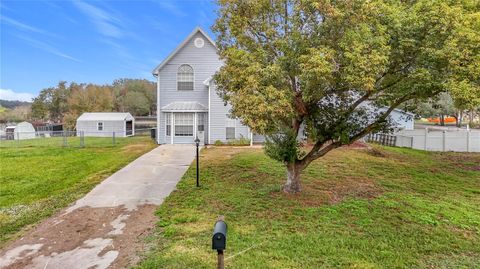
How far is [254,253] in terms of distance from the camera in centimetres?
495

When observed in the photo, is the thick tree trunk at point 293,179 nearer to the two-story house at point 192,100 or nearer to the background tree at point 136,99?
the two-story house at point 192,100

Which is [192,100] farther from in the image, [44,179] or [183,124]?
[44,179]

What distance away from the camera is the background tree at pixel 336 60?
5.84m

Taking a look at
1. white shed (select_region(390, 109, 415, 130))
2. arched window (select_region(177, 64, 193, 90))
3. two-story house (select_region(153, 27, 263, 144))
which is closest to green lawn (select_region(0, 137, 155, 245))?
two-story house (select_region(153, 27, 263, 144))

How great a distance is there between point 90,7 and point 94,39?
1110 cm

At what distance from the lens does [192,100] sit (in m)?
20.1

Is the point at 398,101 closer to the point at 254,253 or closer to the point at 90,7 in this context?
the point at 254,253

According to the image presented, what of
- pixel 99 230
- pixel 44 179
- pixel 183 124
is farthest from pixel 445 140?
pixel 44 179

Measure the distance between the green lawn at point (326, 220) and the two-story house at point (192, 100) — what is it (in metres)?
7.98

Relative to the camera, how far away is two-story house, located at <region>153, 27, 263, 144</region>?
19438 mm

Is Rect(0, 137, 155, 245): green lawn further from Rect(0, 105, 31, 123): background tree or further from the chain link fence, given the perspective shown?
Rect(0, 105, 31, 123): background tree

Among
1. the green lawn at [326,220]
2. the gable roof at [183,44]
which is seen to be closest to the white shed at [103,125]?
the gable roof at [183,44]

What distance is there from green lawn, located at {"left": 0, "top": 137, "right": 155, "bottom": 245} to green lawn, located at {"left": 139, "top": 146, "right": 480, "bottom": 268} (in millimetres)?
2934

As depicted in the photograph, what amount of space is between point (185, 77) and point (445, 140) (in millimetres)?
16578
